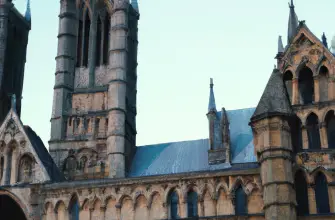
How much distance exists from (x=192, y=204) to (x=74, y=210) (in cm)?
681

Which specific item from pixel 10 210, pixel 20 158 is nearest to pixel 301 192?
pixel 20 158

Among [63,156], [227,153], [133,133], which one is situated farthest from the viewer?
[133,133]

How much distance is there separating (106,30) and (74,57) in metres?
3.80

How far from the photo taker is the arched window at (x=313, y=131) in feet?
106

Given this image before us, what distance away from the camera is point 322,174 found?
101 feet

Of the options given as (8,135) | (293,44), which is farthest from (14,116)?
(293,44)

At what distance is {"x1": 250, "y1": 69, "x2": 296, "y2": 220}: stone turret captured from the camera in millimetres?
29406

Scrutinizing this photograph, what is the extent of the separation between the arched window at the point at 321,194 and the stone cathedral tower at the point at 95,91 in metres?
19.7

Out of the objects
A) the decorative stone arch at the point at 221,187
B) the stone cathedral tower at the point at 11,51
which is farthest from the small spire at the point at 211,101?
the stone cathedral tower at the point at 11,51

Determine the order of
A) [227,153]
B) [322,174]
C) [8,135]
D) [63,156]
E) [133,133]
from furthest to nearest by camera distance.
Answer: [133,133], [63,156], [227,153], [8,135], [322,174]

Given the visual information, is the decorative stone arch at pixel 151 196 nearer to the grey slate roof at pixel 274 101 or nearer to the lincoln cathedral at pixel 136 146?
the lincoln cathedral at pixel 136 146

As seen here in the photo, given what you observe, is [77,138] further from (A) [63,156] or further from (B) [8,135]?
(B) [8,135]

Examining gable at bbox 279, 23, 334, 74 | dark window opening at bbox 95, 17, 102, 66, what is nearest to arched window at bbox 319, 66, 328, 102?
gable at bbox 279, 23, 334, 74

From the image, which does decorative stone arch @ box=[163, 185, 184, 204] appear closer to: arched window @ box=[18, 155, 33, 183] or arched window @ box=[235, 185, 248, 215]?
arched window @ box=[235, 185, 248, 215]
